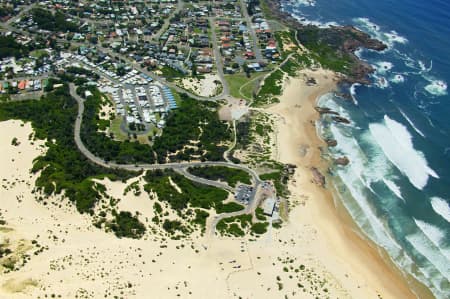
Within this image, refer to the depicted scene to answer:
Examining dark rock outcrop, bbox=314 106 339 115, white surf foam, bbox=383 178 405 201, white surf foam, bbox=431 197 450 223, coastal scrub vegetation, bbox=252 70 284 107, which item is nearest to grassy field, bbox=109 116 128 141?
coastal scrub vegetation, bbox=252 70 284 107

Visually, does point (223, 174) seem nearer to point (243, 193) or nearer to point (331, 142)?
point (243, 193)

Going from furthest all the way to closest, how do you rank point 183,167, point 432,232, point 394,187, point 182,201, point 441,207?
point 394,187 < point 183,167 < point 441,207 < point 432,232 < point 182,201

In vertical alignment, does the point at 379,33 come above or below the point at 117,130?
above

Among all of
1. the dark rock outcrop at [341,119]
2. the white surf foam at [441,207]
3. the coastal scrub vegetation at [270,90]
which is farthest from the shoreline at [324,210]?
the white surf foam at [441,207]

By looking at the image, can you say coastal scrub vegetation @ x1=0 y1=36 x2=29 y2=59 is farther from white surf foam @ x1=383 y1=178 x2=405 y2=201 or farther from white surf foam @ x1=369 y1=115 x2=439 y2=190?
white surf foam @ x1=383 y1=178 x2=405 y2=201

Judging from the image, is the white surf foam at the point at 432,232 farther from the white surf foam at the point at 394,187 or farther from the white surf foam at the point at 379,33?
the white surf foam at the point at 379,33

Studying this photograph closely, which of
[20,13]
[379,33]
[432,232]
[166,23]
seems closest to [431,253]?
[432,232]
